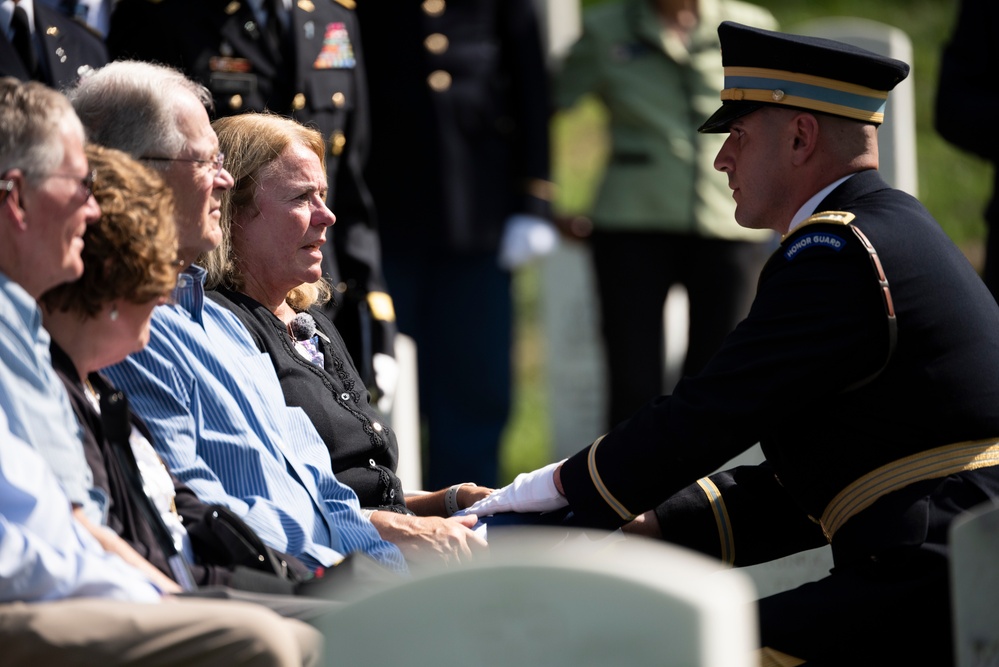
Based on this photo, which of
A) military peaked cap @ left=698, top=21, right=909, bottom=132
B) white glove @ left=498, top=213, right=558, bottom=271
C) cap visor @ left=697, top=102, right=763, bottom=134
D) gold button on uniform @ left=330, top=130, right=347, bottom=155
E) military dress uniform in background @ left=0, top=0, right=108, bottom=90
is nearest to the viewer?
military peaked cap @ left=698, top=21, right=909, bottom=132

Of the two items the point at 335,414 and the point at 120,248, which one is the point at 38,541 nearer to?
the point at 120,248

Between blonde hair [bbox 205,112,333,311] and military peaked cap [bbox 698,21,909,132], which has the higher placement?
military peaked cap [bbox 698,21,909,132]

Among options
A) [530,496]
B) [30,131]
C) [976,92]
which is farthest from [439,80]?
[30,131]

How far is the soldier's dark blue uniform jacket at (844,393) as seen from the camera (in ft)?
10.3

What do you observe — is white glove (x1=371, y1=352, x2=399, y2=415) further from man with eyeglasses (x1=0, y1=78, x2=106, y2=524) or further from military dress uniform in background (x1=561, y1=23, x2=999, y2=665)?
man with eyeglasses (x1=0, y1=78, x2=106, y2=524)

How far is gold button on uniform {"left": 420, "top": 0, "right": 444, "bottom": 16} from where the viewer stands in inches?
237

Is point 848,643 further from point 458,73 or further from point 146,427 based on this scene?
point 458,73

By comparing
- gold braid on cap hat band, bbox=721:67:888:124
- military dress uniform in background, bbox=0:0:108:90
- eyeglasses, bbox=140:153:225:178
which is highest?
military dress uniform in background, bbox=0:0:108:90

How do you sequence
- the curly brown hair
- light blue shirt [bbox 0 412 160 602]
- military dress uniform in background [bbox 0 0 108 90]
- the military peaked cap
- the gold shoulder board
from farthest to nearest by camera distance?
military dress uniform in background [bbox 0 0 108 90], the military peaked cap, the gold shoulder board, the curly brown hair, light blue shirt [bbox 0 412 160 602]

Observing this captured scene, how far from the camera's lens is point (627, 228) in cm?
649

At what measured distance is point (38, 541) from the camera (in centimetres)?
245

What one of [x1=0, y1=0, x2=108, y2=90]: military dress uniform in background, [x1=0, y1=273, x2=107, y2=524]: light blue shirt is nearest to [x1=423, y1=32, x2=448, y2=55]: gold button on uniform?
[x1=0, y1=0, x2=108, y2=90]: military dress uniform in background

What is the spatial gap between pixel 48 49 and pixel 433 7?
6.84 ft

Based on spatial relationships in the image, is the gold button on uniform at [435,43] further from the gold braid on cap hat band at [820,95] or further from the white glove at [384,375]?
the gold braid on cap hat band at [820,95]
